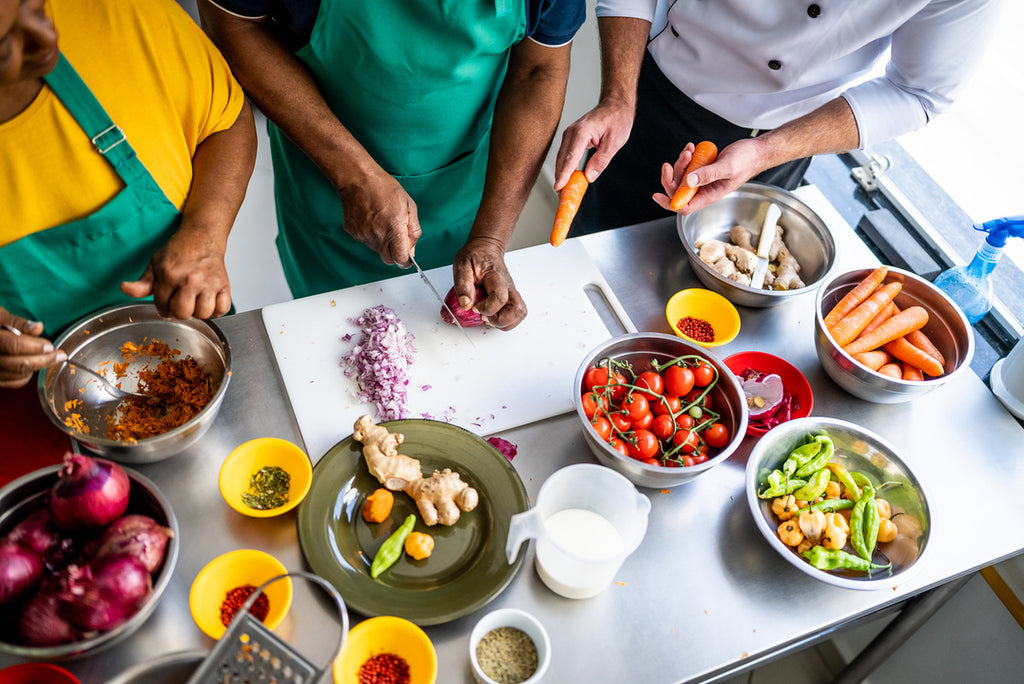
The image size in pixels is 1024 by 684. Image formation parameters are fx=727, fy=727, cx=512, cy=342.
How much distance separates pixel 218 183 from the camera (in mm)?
1456

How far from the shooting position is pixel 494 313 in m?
1.55

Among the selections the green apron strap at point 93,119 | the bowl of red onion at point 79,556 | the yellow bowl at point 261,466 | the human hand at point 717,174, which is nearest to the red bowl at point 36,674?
the bowl of red onion at point 79,556

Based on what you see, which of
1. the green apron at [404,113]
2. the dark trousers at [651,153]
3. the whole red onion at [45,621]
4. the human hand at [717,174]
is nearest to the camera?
the whole red onion at [45,621]

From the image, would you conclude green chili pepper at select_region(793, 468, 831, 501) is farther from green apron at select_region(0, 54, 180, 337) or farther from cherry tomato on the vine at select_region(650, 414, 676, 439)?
green apron at select_region(0, 54, 180, 337)

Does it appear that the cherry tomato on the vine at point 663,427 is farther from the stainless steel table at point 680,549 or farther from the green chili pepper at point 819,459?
the green chili pepper at point 819,459

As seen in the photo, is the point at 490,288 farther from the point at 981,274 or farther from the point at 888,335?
the point at 981,274

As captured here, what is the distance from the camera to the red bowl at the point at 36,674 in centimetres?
102

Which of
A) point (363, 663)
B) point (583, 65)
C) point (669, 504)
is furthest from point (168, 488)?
point (583, 65)

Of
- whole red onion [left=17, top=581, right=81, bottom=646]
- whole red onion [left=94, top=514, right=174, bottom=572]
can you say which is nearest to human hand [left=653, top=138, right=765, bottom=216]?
whole red onion [left=94, top=514, right=174, bottom=572]

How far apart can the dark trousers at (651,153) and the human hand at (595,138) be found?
0.91 feet

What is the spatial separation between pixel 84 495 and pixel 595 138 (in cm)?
129

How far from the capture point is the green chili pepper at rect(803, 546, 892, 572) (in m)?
1.28

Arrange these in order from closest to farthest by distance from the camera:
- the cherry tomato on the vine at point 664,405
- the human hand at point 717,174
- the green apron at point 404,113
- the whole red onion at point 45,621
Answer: the whole red onion at point 45,621
the cherry tomato on the vine at point 664,405
the green apron at point 404,113
the human hand at point 717,174

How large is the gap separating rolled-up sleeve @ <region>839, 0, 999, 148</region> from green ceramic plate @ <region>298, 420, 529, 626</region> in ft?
4.10
